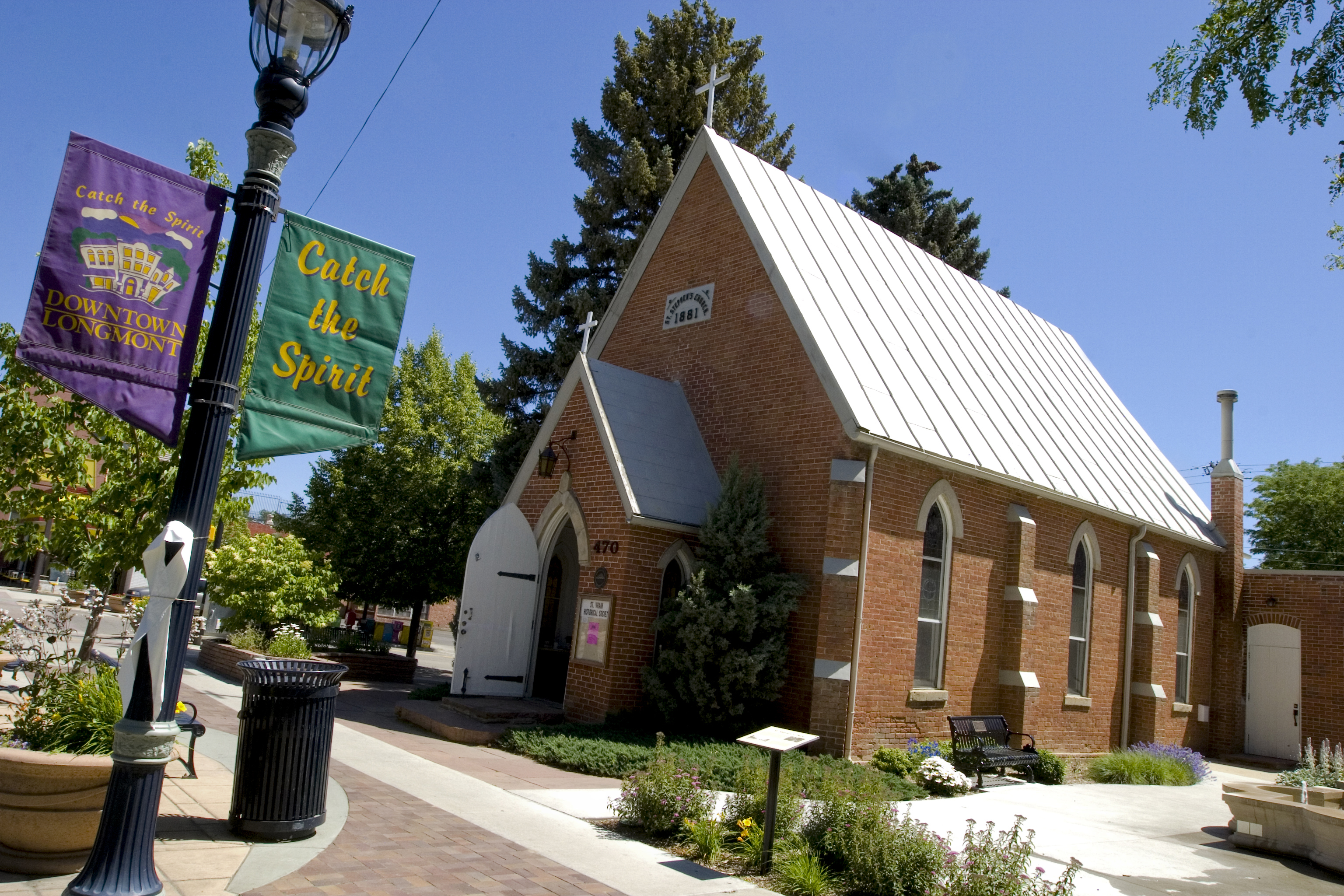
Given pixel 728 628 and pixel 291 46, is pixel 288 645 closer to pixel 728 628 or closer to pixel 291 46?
pixel 728 628

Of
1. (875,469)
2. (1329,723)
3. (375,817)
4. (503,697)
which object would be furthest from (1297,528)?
(375,817)

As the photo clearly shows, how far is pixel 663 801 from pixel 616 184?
17578 millimetres

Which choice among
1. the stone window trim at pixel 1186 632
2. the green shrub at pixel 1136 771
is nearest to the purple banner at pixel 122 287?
the green shrub at pixel 1136 771

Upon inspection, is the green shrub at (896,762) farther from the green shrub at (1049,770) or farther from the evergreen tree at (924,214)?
the evergreen tree at (924,214)

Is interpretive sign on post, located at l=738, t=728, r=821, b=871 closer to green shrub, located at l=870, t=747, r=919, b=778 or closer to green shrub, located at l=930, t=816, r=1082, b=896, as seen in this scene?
green shrub, located at l=930, t=816, r=1082, b=896

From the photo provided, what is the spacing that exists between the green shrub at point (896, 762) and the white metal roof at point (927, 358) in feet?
14.0

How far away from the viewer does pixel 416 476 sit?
2369 centimetres

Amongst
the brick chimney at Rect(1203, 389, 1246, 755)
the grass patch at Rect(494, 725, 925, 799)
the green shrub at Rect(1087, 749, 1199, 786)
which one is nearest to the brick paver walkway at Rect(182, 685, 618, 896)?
the grass patch at Rect(494, 725, 925, 799)

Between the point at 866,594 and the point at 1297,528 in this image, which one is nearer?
the point at 866,594

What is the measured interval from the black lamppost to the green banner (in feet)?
0.53

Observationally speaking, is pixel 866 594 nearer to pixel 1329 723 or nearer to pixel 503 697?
pixel 503 697

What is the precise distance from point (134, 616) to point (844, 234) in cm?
1415

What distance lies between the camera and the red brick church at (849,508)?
44.1 ft

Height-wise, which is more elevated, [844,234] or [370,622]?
[844,234]
